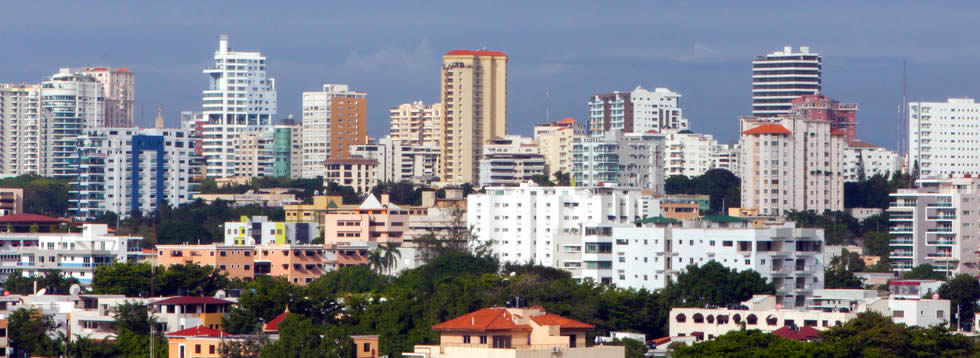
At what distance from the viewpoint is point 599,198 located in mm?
76125

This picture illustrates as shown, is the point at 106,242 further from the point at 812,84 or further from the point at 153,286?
the point at 812,84

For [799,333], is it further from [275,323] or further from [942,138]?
[942,138]

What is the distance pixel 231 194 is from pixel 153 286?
62.2 metres

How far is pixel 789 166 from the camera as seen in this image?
100 meters

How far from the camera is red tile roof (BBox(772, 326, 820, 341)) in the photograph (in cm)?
4594

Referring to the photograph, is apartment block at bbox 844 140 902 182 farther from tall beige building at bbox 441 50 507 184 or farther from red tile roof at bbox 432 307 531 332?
red tile roof at bbox 432 307 531 332

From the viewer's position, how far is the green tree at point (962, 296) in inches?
2258

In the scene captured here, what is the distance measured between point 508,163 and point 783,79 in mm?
27521

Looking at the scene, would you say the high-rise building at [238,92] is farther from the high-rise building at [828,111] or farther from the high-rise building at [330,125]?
the high-rise building at [828,111]

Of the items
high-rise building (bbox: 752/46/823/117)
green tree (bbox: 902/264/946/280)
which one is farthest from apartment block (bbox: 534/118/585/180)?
green tree (bbox: 902/264/946/280)

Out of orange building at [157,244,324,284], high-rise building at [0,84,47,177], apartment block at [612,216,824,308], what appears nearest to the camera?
apartment block at [612,216,824,308]

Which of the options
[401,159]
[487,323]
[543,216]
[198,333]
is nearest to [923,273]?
[543,216]

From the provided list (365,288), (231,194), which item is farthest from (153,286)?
(231,194)

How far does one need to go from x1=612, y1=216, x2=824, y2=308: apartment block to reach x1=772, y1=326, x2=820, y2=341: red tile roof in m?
11.1
